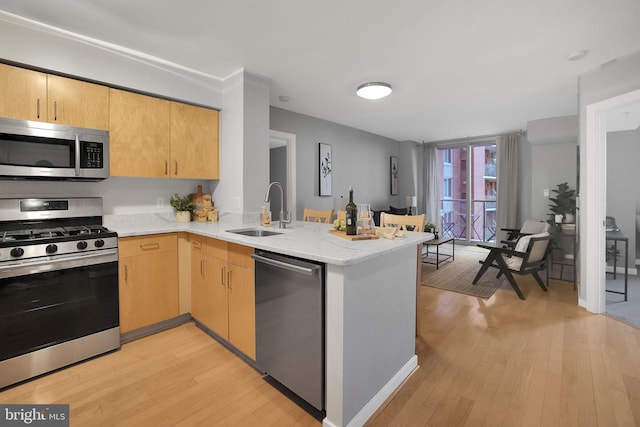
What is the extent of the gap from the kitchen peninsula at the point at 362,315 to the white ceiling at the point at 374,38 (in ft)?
5.31

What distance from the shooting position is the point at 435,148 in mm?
7121

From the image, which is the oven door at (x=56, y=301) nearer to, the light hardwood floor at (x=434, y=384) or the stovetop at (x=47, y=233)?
the stovetop at (x=47, y=233)

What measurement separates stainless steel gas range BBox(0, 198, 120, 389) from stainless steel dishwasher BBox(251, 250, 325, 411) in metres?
1.30

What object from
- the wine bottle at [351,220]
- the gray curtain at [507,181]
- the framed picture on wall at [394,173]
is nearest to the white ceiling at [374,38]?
the wine bottle at [351,220]

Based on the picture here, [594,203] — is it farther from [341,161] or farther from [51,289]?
[51,289]

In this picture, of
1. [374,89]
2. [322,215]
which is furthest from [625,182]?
[322,215]

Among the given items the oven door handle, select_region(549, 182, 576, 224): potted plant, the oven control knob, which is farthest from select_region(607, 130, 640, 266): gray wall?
the oven control knob

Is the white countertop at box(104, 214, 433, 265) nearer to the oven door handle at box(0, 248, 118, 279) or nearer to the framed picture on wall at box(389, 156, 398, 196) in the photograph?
the oven door handle at box(0, 248, 118, 279)

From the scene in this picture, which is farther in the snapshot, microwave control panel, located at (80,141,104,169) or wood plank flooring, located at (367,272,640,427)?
microwave control panel, located at (80,141,104,169)

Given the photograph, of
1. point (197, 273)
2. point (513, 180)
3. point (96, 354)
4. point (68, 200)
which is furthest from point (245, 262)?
point (513, 180)

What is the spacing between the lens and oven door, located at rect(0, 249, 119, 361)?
1.87 meters

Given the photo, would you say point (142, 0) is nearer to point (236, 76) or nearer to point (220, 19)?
point (220, 19)

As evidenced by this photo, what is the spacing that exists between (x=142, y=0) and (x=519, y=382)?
357 centimetres

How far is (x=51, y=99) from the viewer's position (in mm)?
2258
